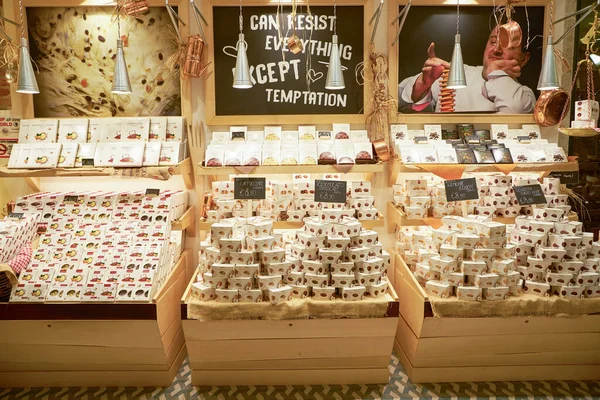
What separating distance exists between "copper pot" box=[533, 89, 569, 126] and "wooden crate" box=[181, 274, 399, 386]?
6.71ft

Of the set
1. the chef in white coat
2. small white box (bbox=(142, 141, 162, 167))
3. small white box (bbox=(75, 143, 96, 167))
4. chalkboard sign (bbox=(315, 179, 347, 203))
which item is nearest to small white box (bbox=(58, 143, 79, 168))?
small white box (bbox=(75, 143, 96, 167))

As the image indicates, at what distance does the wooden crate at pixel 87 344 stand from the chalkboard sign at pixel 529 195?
2660 mm

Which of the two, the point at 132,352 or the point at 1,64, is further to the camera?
the point at 1,64

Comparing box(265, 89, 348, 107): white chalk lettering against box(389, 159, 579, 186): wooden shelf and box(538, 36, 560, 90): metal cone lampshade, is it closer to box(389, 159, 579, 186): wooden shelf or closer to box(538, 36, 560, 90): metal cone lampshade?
box(389, 159, 579, 186): wooden shelf

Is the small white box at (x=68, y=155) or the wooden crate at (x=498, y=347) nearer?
the wooden crate at (x=498, y=347)

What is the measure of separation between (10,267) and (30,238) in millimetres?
383

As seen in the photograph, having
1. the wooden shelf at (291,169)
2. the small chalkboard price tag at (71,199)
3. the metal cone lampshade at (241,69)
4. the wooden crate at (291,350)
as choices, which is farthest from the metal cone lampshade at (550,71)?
the small chalkboard price tag at (71,199)

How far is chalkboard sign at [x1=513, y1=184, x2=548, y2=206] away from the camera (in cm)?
339

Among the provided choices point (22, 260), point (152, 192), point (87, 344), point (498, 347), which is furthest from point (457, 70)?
point (22, 260)

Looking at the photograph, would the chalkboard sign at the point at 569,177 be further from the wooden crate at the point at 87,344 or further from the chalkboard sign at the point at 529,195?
the wooden crate at the point at 87,344

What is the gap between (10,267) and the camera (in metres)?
2.98

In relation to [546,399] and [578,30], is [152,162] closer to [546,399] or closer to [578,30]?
[546,399]

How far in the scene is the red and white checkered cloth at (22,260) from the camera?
308 centimetres

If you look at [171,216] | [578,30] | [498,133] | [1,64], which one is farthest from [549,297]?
[1,64]
